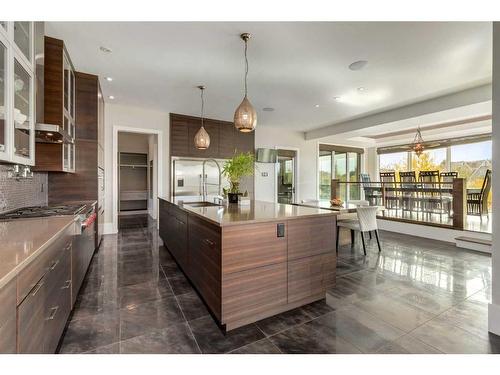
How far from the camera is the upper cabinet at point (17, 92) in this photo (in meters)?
1.69

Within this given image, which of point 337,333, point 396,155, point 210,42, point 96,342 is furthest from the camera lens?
point 396,155

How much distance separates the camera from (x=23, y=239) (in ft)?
4.47

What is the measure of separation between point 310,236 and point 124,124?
16.3 ft

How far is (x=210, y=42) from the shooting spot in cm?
288

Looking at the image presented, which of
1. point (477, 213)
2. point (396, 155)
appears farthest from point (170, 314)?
point (396, 155)

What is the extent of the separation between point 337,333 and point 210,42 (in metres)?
3.21

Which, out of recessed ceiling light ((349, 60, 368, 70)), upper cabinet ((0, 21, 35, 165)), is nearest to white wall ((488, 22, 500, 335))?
recessed ceiling light ((349, 60, 368, 70))

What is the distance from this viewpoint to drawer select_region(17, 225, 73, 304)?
3.40 ft

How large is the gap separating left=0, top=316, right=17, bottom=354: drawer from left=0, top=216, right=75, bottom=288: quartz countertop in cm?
18

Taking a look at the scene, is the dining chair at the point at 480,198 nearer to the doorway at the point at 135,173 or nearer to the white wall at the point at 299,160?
the white wall at the point at 299,160

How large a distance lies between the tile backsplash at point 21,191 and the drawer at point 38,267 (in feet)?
3.78

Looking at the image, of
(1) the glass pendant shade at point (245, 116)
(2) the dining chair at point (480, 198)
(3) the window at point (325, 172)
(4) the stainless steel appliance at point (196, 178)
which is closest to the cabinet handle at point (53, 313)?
(1) the glass pendant shade at point (245, 116)
